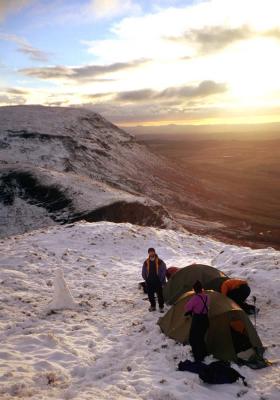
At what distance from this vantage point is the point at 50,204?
155 feet

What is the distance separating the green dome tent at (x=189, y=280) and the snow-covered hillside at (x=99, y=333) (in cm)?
106

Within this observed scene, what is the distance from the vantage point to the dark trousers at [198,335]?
33.5 ft

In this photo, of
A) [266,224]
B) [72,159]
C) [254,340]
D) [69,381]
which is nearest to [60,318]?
[69,381]

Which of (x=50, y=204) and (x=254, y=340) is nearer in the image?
(x=254, y=340)

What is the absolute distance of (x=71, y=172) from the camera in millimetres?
73438

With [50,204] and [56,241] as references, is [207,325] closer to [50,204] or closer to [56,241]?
[56,241]

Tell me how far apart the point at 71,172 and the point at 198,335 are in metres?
65.3

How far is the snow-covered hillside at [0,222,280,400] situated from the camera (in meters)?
8.70

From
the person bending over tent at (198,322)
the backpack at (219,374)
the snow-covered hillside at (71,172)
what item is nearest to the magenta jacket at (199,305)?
the person bending over tent at (198,322)

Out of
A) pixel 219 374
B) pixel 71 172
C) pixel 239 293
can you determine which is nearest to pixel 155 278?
pixel 239 293

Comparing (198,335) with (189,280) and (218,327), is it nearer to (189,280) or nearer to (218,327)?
(218,327)

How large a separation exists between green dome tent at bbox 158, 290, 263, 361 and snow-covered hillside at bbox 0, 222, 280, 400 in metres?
0.37

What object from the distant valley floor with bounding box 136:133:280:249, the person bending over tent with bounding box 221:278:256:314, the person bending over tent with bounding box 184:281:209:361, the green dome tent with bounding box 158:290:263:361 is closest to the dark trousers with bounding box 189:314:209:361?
the person bending over tent with bounding box 184:281:209:361

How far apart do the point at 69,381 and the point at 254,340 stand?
16.6ft
